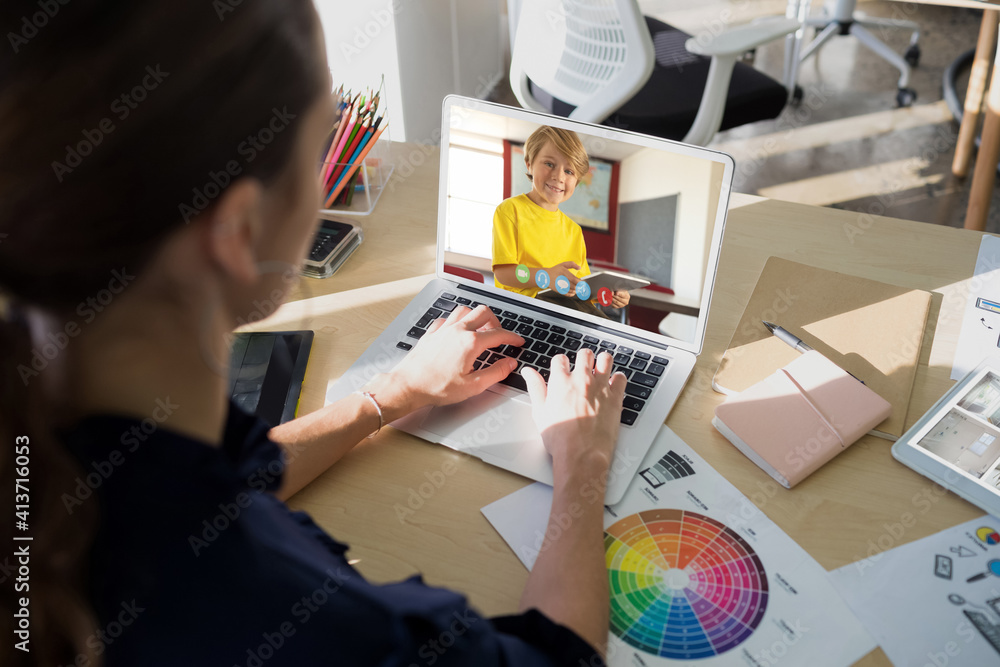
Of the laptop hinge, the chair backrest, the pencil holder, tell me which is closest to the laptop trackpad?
the laptop hinge

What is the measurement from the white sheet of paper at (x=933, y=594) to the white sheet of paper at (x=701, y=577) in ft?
0.08

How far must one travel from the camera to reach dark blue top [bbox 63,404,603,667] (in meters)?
0.51

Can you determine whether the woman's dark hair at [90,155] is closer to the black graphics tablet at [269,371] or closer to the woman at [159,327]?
the woman at [159,327]

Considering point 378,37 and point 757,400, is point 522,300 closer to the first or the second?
point 757,400

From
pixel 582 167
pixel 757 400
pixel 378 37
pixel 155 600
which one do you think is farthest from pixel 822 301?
pixel 378 37

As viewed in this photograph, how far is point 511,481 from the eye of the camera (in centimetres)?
87

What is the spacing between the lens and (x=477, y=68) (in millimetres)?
3018

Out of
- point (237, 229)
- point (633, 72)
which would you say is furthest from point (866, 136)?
point (237, 229)

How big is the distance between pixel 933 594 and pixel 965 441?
0.21 meters

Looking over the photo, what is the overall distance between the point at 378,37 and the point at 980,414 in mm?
1840

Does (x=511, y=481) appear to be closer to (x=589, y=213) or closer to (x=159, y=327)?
(x=589, y=213)

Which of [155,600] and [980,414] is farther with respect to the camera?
[980,414]

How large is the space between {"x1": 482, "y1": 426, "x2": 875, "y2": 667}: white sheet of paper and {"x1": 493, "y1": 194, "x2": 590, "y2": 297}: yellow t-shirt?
30 centimetres

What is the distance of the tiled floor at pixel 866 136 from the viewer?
2.62 m
